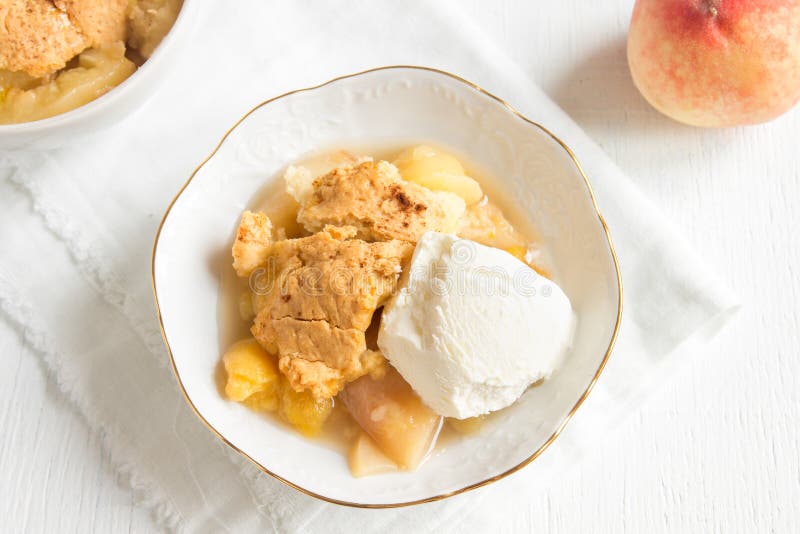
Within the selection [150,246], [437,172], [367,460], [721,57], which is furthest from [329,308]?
[721,57]

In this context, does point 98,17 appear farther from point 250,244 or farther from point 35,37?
point 250,244

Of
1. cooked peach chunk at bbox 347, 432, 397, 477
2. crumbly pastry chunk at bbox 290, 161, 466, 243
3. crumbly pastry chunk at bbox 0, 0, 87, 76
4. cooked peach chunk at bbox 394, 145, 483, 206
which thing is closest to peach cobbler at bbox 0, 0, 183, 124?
crumbly pastry chunk at bbox 0, 0, 87, 76

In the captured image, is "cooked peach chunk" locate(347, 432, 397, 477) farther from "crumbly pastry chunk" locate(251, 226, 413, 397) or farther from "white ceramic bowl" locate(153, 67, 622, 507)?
"crumbly pastry chunk" locate(251, 226, 413, 397)

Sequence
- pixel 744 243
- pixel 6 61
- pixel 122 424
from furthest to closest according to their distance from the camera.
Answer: pixel 744 243 → pixel 122 424 → pixel 6 61

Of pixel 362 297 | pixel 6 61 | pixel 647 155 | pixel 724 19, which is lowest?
pixel 362 297

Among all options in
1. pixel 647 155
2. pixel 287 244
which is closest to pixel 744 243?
pixel 647 155

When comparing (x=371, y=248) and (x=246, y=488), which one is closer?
(x=371, y=248)

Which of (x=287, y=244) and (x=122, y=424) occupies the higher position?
(x=287, y=244)

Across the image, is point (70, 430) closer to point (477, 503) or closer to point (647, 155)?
A: point (477, 503)
